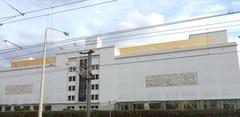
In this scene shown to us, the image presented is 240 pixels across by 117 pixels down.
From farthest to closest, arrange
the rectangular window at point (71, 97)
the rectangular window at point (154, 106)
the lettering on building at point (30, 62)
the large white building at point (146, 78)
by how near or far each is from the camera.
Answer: the lettering on building at point (30, 62) → the rectangular window at point (71, 97) → the rectangular window at point (154, 106) → the large white building at point (146, 78)

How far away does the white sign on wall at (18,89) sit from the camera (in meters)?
68.4

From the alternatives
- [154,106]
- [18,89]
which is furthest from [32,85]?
[154,106]

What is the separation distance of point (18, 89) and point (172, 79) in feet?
124

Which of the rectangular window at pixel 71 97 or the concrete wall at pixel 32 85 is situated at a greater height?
the concrete wall at pixel 32 85

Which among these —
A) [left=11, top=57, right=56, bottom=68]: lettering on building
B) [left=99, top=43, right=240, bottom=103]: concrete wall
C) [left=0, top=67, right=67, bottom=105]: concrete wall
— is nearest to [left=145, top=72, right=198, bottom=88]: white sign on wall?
[left=99, top=43, right=240, bottom=103]: concrete wall

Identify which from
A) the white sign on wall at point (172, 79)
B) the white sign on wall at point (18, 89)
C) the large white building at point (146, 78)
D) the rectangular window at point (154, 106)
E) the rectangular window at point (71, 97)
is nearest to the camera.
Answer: the large white building at point (146, 78)

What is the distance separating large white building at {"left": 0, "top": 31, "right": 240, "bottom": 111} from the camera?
4869 centimetres

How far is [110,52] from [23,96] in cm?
2352

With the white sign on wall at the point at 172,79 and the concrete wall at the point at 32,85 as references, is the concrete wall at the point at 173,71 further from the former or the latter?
the concrete wall at the point at 32,85

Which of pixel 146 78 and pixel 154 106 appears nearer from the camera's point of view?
pixel 154 106

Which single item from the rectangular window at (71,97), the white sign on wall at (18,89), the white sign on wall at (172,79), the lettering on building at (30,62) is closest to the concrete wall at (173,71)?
the white sign on wall at (172,79)

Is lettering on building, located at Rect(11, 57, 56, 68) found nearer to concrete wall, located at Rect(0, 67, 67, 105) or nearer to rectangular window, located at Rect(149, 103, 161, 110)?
concrete wall, located at Rect(0, 67, 67, 105)

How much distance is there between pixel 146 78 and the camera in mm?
54719

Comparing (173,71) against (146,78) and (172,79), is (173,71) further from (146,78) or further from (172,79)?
(146,78)
